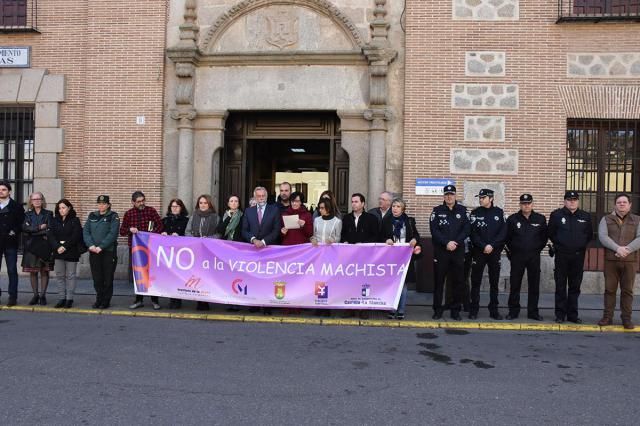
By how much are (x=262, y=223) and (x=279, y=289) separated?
1.06 meters

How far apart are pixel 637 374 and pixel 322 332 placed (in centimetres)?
360

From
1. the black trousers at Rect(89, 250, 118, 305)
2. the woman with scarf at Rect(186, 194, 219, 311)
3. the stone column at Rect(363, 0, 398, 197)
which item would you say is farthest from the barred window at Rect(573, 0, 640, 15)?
the black trousers at Rect(89, 250, 118, 305)

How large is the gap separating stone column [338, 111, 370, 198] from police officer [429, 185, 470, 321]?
3.09 metres

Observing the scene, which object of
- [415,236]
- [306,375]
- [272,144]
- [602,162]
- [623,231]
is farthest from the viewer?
[272,144]

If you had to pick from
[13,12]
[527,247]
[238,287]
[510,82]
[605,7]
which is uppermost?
[13,12]

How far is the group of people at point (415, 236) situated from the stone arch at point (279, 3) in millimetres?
4051

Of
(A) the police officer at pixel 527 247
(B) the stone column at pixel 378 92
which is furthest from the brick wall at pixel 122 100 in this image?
(A) the police officer at pixel 527 247

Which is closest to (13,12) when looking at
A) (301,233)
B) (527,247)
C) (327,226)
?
(301,233)

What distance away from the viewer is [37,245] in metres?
8.75

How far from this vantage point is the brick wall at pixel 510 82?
10.7 metres

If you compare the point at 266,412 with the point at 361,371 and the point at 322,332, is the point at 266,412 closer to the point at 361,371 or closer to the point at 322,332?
the point at 361,371

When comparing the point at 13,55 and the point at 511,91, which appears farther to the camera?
the point at 13,55

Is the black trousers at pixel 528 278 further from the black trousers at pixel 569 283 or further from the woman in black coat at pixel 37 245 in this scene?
the woman in black coat at pixel 37 245

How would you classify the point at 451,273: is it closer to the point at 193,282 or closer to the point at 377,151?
the point at 377,151
